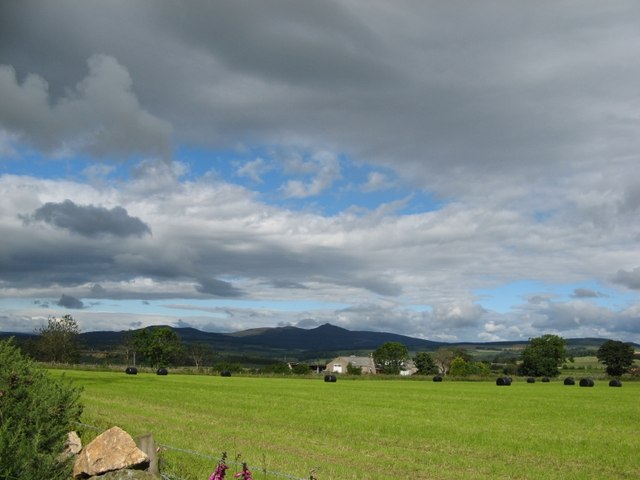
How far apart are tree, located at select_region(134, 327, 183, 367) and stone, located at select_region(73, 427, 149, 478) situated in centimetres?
15433

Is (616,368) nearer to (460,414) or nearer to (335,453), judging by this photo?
(460,414)

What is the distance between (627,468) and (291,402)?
28852mm

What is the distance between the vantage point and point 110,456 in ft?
45.5

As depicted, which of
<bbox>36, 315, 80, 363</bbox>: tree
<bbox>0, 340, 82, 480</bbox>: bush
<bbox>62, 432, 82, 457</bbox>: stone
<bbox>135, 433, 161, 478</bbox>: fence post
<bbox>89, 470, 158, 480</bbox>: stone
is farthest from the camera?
<bbox>36, 315, 80, 363</bbox>: tree

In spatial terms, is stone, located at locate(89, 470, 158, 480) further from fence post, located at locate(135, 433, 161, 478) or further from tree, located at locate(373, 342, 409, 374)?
tree, located at locate(373, 342, 409, 374)

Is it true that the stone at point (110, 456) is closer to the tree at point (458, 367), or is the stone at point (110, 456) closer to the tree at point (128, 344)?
the tree at point (458, 367)

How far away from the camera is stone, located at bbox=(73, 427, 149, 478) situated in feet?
44.5

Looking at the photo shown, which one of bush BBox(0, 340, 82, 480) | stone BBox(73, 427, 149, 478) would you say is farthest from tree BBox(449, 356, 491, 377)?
stone BBox(73, 427, 149, 478)

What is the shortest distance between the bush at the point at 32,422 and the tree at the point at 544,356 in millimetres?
158322

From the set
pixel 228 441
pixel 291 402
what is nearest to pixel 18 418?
pixel 228 441

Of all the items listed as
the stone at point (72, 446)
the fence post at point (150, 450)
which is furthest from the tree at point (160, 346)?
the fence post at point (150, 450)

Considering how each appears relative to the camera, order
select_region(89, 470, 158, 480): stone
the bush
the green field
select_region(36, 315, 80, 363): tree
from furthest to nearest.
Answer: select_region(36, 315, 80, 363): tree, the green field, the bush, select_region(89, 470, 158, 480): stone

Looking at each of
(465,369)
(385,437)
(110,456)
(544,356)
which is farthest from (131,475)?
(465,369)

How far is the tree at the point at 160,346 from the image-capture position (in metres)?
165
